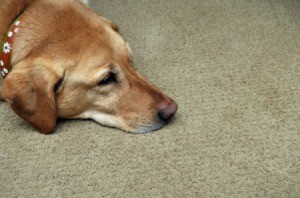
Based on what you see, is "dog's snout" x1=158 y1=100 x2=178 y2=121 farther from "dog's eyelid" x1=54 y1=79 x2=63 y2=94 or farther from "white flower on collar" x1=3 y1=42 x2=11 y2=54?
"white flower on collar" x1=3 y1=42 x2=11 y2=54

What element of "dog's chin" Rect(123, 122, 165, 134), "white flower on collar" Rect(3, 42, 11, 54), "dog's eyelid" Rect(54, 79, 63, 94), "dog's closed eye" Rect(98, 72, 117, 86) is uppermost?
"dog's closed eye" Rect(98, 72, 117, 86)

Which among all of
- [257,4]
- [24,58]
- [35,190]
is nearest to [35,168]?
[35,190]

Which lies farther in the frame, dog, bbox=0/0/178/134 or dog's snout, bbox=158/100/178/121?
dog's snout, bbox=158/100/178/121

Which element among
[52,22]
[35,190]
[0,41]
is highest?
[52,22]

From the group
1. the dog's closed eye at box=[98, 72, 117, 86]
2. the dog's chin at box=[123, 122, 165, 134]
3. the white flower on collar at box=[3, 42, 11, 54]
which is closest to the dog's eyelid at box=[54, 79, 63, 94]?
the dog's closed eye at box=[98, 72, 117, 86]

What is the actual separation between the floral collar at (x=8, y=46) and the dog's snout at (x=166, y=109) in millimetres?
886

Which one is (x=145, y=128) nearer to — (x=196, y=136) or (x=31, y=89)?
(x=196, y=136)

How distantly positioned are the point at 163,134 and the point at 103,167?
392 mm

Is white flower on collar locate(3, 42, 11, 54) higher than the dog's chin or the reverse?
higher

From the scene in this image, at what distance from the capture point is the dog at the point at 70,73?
1967mm

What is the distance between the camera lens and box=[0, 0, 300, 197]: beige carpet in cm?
194

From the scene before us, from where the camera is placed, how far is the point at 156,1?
10.4 feet

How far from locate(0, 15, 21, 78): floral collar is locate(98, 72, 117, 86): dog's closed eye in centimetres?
53

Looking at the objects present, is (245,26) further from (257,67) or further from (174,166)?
(174,166)
